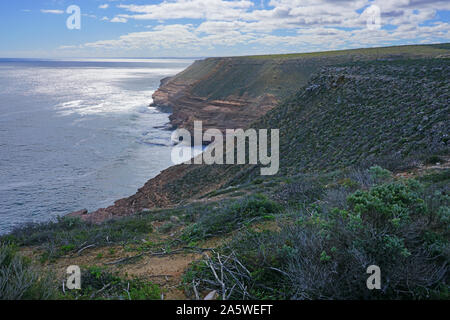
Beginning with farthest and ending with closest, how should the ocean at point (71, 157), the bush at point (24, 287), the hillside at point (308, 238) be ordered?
the ocean at point (71, 157) → the hillside at point (308, 238) → the bush at point (24, 287)

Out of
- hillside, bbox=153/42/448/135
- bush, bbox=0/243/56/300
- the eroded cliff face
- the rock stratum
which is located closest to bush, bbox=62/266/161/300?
bush, bbox=0/243/56/300

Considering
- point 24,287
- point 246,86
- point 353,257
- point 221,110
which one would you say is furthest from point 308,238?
point 246,86

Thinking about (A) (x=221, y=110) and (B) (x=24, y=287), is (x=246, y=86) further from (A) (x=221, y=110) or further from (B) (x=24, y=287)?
(B) (x=24, y=287)

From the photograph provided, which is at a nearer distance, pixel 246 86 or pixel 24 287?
pixel 24 287

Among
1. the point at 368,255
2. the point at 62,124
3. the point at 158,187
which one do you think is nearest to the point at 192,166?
the point at 158,187

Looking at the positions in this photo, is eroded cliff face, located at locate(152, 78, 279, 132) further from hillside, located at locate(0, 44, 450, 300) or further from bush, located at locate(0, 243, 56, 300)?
bush, located at locate(0, 243, 56, 300)

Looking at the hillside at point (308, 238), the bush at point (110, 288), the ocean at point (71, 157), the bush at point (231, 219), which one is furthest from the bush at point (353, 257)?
the ocean at point (71, 157)

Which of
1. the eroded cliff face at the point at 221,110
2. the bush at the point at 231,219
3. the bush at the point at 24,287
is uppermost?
the eroded cliff face at the point at 221,110

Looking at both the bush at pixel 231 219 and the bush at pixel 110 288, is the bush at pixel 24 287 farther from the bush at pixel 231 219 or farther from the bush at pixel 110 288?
the bush at pixel 231 219

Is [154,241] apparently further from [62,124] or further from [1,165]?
[62,124]

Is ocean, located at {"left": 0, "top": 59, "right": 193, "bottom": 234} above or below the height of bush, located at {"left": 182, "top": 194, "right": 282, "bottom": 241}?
below
